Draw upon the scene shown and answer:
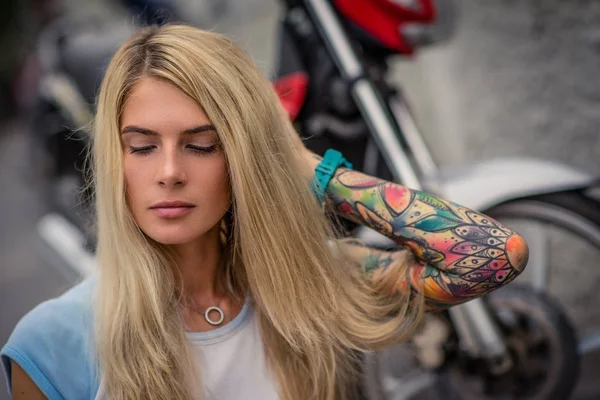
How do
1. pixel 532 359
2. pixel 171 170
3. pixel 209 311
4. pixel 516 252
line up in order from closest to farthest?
pixel 171 170
pixel 516 252
pixel 209 311
pixel 532 359

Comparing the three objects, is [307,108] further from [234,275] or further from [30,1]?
[30,1]

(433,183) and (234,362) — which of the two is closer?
(234,362)

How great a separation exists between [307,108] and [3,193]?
5.94 m

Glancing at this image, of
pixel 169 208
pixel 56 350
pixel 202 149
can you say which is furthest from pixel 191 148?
pixel 56 350

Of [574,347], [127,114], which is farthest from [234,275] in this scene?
[574,347]

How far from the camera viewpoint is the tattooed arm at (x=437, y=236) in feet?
4.84

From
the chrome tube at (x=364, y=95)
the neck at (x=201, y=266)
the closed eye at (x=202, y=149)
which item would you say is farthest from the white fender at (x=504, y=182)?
the closed eye at (x=202, y=149)

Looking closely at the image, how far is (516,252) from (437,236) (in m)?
0.16

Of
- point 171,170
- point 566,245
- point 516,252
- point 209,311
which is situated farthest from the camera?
point 566,245

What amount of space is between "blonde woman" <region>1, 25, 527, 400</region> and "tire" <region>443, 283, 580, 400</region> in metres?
0.60

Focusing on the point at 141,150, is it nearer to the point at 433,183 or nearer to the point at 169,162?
the point at 169,162

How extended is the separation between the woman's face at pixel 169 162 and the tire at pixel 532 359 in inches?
40.1

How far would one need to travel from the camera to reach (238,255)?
162 centimetres

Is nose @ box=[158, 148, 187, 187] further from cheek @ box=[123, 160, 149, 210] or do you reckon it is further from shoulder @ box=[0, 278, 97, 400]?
shoulder @ box=[0, 278, 97, 400]
